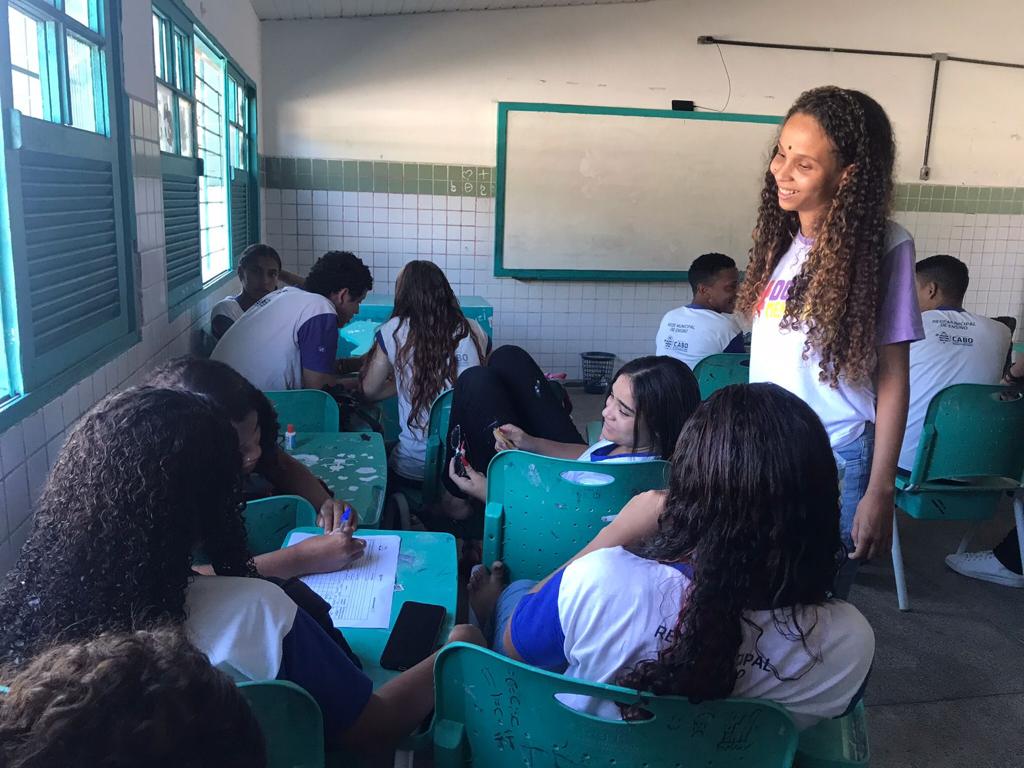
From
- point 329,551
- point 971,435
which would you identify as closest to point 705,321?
point 971,435

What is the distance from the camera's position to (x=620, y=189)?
18.5ft

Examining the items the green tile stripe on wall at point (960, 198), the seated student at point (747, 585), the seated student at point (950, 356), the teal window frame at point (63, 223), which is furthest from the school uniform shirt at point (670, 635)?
the green tile stripe on wall at point (960, 198)

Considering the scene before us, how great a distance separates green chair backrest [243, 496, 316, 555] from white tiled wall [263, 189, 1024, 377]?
157 inches

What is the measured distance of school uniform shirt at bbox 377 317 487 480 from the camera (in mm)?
2842

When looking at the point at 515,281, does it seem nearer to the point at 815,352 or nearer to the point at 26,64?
the point at 26,64

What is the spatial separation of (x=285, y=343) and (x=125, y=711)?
238cm

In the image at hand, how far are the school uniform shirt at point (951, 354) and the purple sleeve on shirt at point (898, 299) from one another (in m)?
1.61

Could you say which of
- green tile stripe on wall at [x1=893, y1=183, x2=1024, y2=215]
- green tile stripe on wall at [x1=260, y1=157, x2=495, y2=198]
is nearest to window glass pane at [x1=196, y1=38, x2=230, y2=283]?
green tile stripe on wall at [x1=260, y1=157, x2=495, y2=198]

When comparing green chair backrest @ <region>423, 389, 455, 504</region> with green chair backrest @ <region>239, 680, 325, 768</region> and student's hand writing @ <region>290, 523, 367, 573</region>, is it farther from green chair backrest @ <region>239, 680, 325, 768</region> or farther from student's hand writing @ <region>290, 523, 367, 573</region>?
green chair backrest @ <region>239, 680, 325, 768</region>

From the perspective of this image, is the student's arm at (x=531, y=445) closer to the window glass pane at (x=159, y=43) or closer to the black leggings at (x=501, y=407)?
the black leggings at (x=501, y=407)

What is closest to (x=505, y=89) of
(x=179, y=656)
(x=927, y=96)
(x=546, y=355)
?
(x=546, y=355)

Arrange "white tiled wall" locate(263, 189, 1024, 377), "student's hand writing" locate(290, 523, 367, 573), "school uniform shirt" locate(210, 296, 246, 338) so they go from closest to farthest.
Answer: "student's hand writing" locate(290, 523, 367, 573)
"school uniform shirt" locate(210, 296, 246, 338)
"white tiled wall" locate(263, 189, 1024, 377)

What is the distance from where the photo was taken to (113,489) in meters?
0.90

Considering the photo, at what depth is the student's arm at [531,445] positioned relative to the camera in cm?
237
